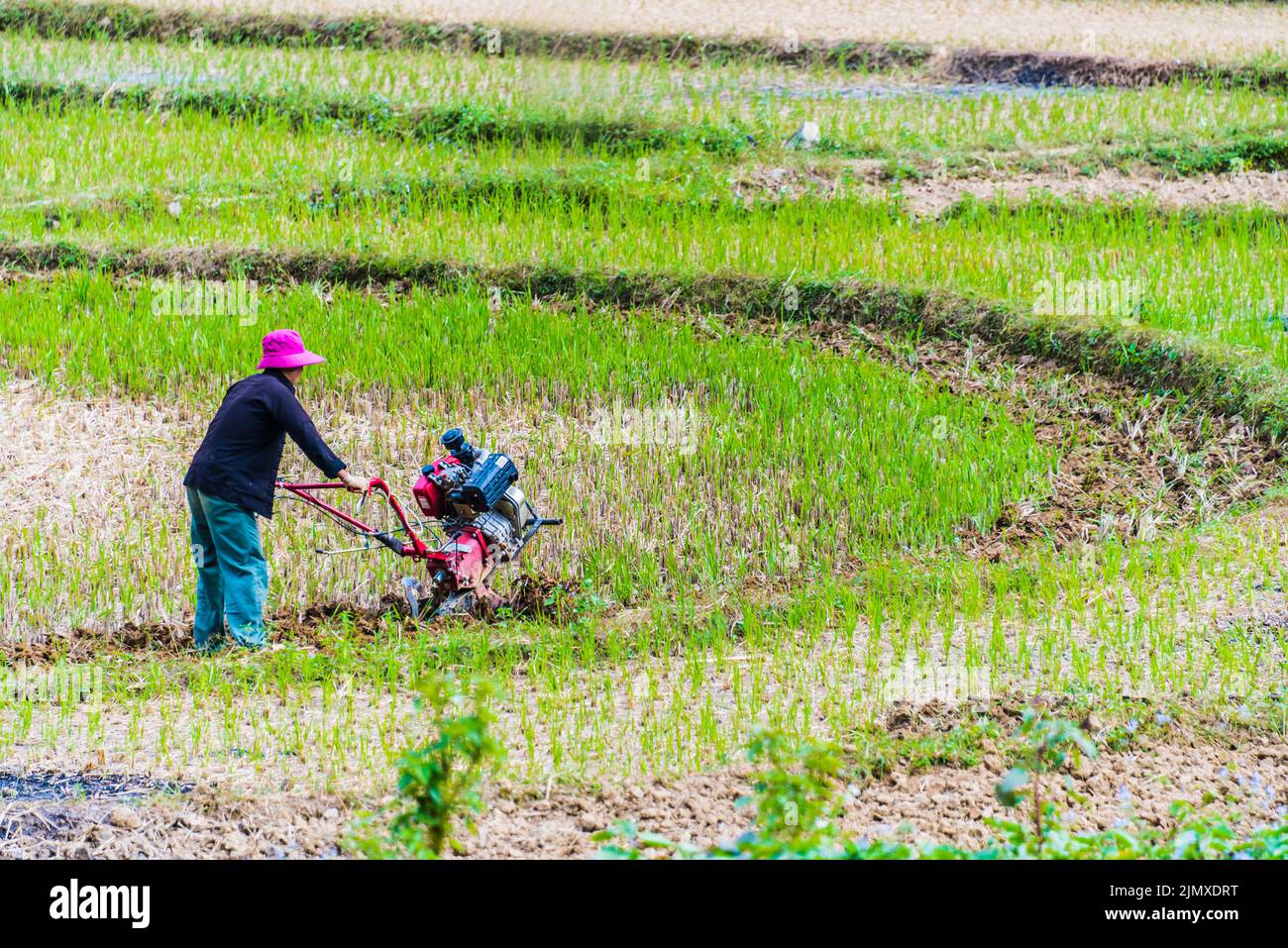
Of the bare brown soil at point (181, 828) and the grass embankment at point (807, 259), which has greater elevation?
the grass embankment at point (807, 259)

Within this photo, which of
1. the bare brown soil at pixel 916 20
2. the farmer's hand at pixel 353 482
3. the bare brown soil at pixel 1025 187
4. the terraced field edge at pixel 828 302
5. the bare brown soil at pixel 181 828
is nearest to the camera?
the bare brown soil at pixel 181 828

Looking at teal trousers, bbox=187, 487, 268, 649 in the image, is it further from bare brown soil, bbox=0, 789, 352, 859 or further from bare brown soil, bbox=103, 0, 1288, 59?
bare brown soil, bbox=103, 0, 1288, 59

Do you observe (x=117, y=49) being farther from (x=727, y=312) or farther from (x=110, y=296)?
(x=727, y=312)

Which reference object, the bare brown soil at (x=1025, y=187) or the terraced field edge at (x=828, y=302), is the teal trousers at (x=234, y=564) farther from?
the bare brown soil at (x=1025, y=187)

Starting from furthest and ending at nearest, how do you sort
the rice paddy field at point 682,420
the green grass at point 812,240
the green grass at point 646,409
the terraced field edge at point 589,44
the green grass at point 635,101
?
the terraced field edge at point 589,44 < the green grass at point 635,101 < the green grass at point 812,240 < the green grass at point 646,409 < the rice paddy field at point 682,420

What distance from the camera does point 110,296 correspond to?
7.69 m

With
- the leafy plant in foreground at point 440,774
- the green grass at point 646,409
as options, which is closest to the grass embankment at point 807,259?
the green grass at point 646,409

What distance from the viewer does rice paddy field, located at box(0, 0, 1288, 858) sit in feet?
12.7

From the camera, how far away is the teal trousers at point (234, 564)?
15.5 feet

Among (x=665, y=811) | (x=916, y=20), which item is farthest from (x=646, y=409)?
(x=916, y=20)

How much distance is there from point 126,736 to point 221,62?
29.9 ft

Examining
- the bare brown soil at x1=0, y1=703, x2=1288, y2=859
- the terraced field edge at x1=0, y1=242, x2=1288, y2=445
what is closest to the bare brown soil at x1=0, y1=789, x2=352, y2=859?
the bare brown soil at x1=0, y1=703, x2=1288, y2=859

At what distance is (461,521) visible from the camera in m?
4.75
